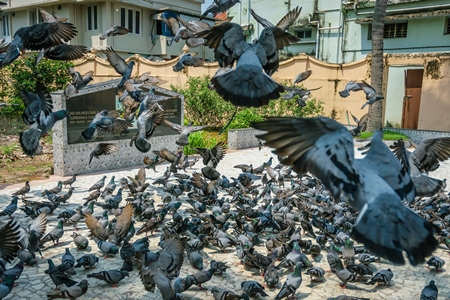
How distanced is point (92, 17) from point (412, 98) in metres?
19.3

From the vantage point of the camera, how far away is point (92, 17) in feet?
86.1

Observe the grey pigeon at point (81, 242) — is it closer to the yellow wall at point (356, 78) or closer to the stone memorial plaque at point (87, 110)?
the stone memorial plaque at point (87, 110)

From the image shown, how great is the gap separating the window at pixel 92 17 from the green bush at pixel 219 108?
1174cm

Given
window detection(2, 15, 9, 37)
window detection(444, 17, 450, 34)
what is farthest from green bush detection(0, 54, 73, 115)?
window detection(444, 17, 450, 34)

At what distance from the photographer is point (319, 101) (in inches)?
711

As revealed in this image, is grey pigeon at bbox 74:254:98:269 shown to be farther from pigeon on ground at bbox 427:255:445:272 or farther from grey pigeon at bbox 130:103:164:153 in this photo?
pigeon on ground at bbox 427:255:445:272

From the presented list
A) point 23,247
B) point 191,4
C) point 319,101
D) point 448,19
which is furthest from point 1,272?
point 191,4

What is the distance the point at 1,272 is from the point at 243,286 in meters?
2.42

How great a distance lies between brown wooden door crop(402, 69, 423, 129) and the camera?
17.1 metres

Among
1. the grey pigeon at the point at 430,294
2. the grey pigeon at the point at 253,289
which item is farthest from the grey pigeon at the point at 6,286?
the grey pigeon at the point at 430,294

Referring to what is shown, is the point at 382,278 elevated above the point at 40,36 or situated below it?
below

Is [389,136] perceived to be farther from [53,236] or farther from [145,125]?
[53,236]

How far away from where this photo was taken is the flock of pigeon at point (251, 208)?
3.08 m

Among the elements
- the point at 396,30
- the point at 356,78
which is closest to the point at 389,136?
the point at 356,78
